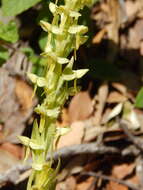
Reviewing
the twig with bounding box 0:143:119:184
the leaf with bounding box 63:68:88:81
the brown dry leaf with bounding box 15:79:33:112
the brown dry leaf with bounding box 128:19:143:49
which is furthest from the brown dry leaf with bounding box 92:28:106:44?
the leaf with bounding box 63:68:88:81

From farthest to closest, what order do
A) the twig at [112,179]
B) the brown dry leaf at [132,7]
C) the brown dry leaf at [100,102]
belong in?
the brown dry leaf at [132,7] → the brown dry leaf at [100,102] → the twig at [112,179]

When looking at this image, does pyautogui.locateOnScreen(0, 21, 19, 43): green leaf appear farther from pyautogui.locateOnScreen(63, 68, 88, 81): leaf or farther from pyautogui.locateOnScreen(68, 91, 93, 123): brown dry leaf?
pyautogui.locateOnScreen(63, 68, 88, 81): leaf

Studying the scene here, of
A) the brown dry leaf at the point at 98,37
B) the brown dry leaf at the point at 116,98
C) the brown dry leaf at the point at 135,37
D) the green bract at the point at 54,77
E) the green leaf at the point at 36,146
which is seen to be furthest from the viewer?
the brown dry leaf at the point at 135,37

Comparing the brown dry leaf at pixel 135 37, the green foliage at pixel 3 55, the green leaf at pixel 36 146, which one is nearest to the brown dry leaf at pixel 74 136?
the green foliage at pixel 3 55

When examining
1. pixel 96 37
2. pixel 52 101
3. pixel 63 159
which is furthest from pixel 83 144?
pixel 52 101

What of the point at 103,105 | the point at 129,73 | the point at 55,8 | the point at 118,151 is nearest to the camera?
the point at 55,8

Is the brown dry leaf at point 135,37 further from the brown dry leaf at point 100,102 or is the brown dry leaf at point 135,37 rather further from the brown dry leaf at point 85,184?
the brown dry leaf at point 85,184

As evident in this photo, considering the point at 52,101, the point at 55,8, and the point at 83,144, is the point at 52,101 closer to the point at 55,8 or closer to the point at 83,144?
the point at 55,8
